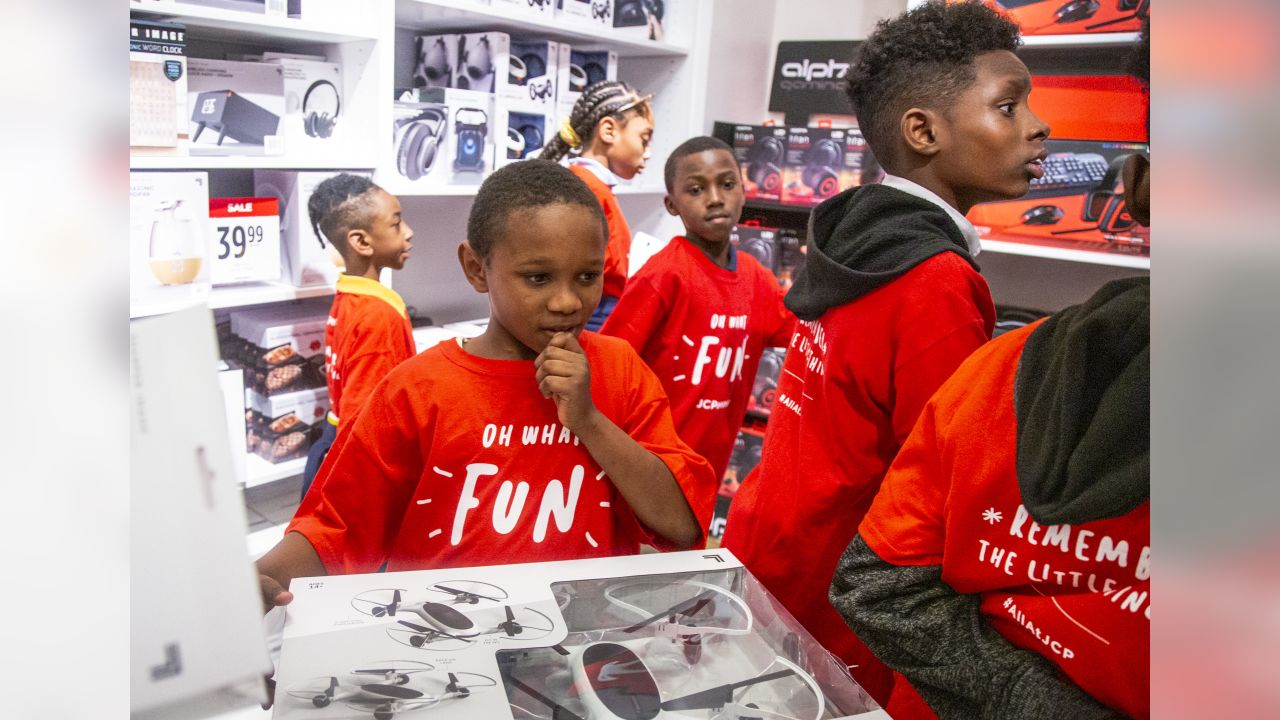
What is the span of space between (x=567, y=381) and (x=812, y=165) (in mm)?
1876

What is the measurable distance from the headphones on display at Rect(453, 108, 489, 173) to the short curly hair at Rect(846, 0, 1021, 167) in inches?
59.9

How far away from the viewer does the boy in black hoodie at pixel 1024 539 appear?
A: 1.30ft

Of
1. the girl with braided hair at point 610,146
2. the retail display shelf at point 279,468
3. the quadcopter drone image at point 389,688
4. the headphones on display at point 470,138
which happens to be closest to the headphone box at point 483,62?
the headphones on display at point 470,138

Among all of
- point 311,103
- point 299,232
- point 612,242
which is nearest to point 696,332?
point 612,242

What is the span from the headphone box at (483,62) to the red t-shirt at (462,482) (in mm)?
1669

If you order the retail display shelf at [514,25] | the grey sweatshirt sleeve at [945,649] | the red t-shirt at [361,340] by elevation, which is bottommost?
the grey sweatshirt sleeve at [945,649]

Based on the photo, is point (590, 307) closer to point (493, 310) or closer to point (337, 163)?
point (493, 310)

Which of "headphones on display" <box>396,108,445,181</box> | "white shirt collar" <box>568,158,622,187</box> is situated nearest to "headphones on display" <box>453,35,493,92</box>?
"headphones on display" <box>396,108,445,181</box>

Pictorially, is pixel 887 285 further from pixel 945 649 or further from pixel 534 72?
pixel 534 72

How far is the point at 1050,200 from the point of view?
1.78 meters

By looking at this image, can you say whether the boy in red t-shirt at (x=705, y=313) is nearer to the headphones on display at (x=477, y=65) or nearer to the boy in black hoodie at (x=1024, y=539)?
the headphones on display at (x=477, y=65)

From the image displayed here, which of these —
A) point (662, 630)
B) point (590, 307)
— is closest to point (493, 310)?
point (590, 307)

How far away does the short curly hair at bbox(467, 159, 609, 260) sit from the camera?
2.95 feet
